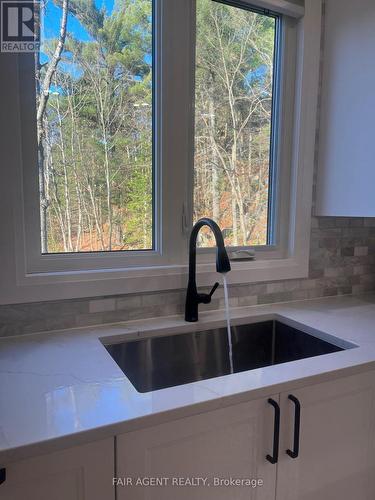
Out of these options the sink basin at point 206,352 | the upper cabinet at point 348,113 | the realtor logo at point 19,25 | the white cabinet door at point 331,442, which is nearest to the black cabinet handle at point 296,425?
the white cabinet door at point 331,442

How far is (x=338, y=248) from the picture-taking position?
175 centimetres

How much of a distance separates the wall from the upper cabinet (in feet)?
0.29

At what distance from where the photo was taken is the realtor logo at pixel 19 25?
3.56 feet

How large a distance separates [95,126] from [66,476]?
106 centimetres

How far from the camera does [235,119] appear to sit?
4.98ft

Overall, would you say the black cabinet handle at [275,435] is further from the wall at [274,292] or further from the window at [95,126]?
the window at [95,126]

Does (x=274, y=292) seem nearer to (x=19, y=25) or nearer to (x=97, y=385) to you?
(x=97, y=385)

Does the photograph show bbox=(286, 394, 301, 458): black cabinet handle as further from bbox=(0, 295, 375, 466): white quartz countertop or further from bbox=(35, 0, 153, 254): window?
bbox=(35, 0, 153, 254): window

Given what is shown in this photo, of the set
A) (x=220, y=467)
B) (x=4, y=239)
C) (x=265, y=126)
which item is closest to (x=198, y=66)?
(x=265, y=126)

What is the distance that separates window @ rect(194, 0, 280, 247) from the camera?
1.43 m

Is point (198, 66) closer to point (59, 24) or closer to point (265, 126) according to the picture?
point (265, 126)

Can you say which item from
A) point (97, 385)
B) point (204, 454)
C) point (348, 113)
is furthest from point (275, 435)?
point (348, 113)

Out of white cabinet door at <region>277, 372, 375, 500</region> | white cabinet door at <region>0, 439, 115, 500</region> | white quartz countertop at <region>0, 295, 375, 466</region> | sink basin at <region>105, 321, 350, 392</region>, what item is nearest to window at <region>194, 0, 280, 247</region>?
sink basin at <region>105, 321, 350, 392</region>

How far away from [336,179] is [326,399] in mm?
960
